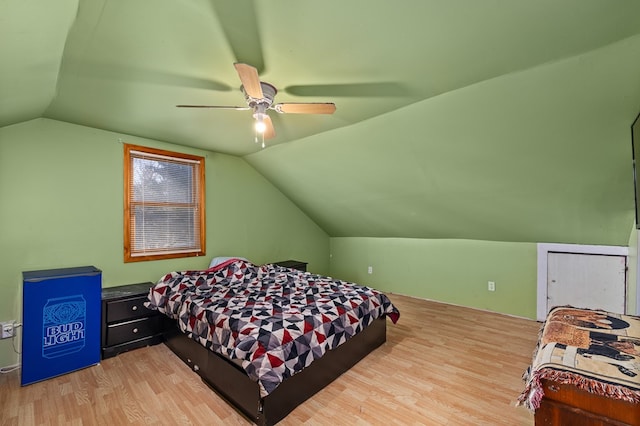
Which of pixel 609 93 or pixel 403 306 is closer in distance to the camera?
pixel 609 93

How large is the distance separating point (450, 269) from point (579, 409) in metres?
3.27

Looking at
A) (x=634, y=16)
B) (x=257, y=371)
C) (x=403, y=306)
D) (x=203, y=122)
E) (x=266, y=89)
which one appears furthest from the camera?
(x=403, y=306)

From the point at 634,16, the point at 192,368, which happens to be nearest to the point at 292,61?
the point at 634,16

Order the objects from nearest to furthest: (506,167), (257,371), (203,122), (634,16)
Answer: (634,16) → (257,371) → (506,167) → (203,122)

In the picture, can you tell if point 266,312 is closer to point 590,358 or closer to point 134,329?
point 134,329

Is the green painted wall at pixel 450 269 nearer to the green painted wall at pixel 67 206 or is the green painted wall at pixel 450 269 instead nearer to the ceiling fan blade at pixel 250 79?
the green painted wall at pixel 67 206

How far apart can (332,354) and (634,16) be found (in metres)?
2.66

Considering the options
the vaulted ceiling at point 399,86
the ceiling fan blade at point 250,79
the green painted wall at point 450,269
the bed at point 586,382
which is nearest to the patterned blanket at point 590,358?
the bed at point 586,382

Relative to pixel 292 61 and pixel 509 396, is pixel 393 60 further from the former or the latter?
pixel 509 396

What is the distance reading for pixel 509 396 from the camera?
6.79 ft

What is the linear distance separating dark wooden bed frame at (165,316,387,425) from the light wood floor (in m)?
0.06

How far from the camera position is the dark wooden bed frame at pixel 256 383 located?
1.83 metres

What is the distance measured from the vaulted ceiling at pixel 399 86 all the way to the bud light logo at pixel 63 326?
5.14 ft

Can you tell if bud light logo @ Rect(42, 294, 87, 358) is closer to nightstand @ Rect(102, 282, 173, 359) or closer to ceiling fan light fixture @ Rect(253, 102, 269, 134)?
nightstand @ Rect(102, 282, 173, 359)
